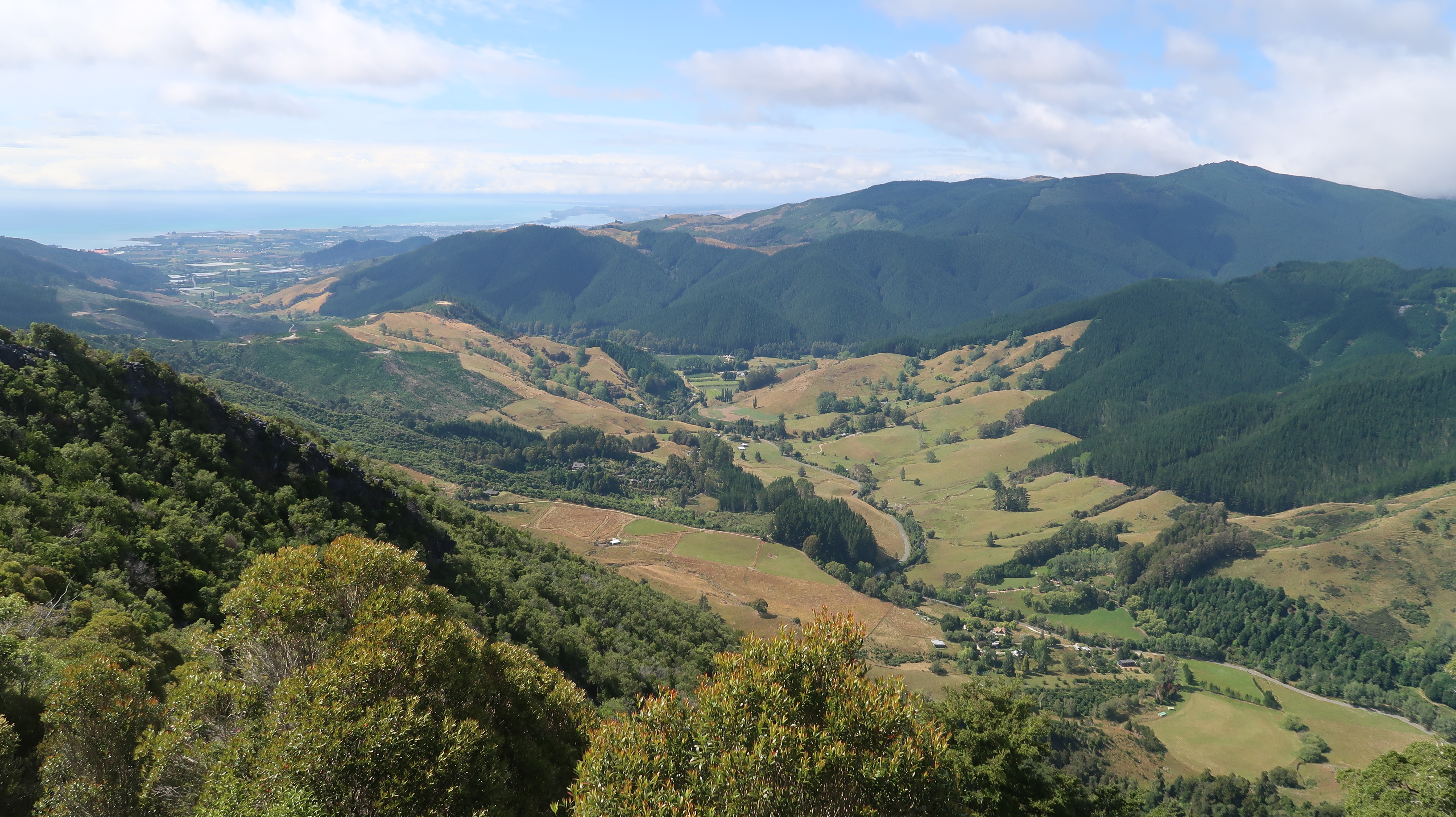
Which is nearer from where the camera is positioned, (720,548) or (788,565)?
(788,565)

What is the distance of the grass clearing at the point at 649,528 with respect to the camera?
521 ft

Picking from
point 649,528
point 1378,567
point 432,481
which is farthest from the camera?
point 649,528

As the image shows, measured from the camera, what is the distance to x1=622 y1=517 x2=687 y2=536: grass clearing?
159 metres

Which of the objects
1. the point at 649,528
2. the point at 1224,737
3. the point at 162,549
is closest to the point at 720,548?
the point at 649,528

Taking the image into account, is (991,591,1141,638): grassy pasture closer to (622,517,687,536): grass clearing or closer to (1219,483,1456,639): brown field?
(1219,483,1456,639): brown field

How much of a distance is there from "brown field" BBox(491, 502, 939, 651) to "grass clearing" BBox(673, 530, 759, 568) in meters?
1.84

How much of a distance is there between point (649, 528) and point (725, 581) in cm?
3252

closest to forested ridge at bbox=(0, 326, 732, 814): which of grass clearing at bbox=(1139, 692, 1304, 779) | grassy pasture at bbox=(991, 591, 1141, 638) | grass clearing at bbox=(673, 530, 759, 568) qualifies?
grass clearing at bbox=(673, 530, 759, 568)

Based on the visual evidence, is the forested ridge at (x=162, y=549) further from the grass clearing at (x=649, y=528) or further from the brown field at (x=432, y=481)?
the grass clearing at (x=649, y=528)

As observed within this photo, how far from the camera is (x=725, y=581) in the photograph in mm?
136750

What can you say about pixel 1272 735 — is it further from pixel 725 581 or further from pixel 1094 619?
pixel 725 581

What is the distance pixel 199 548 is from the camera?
45.9m

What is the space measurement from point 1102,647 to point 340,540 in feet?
494

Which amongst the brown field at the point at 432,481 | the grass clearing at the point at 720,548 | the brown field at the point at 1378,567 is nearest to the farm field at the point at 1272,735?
the brown field at the point at 1378,567
